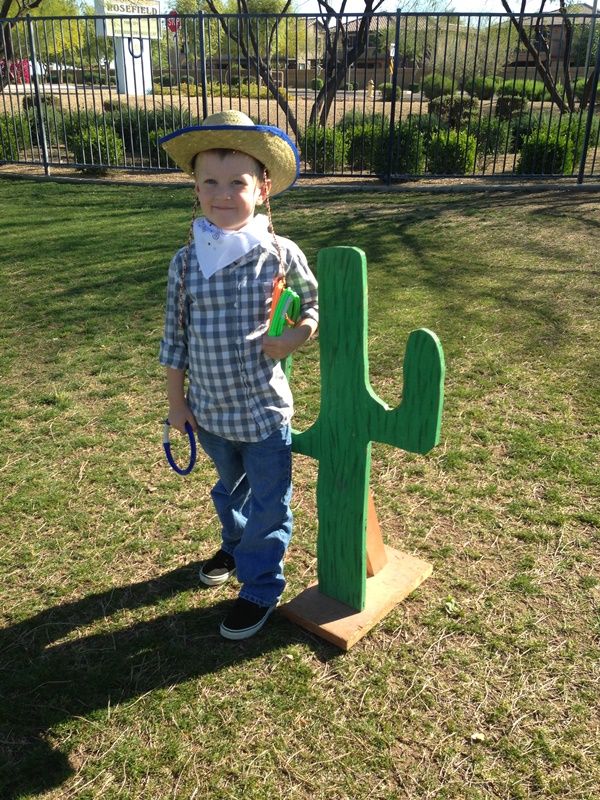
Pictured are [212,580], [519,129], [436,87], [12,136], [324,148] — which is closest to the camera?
[212,580]

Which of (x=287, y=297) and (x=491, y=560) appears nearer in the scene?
(x=287, y=297)

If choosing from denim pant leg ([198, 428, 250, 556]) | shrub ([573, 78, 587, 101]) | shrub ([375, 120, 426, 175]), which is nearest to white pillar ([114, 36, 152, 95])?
shrub ([375, 120, 426, 175])

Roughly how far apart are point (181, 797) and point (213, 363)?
→ 1169mm

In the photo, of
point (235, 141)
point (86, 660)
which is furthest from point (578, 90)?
point (86, 660)

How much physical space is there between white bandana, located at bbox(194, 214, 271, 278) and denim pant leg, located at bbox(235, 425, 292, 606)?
547mm

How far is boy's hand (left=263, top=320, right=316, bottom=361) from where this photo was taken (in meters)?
2.06

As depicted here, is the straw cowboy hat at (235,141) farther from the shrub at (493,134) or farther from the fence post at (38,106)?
the shrub at (493,134)

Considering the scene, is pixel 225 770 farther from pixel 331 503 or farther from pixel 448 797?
pixel 331 503

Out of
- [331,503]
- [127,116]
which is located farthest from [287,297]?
[127,116]

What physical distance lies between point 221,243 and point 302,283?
285 millimetres

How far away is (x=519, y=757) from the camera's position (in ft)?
6.26

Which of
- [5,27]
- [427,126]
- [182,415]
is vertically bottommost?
[182,415]

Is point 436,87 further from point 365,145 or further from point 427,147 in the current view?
point 427,147

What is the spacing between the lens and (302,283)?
2.15 metres
